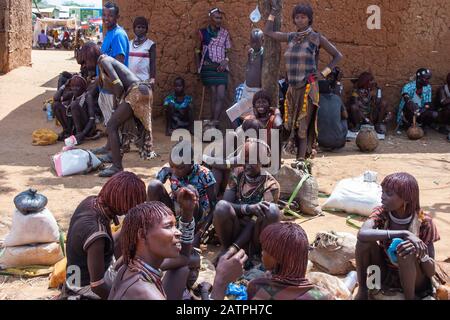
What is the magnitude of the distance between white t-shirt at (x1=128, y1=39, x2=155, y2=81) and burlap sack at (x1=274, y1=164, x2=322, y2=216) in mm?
2605

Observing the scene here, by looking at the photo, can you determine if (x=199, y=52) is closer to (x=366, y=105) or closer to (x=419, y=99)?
(x=366, y=105)

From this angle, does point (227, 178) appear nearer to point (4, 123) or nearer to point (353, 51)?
point (353, 51)

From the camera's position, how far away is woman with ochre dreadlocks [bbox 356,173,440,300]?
3.10 m

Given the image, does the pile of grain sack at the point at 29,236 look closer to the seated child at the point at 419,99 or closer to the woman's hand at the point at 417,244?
the woman's hand at the point at 417,244

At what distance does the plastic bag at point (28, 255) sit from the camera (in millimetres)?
3812

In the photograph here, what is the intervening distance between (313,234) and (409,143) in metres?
4.10

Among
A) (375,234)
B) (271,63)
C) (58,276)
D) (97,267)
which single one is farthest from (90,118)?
(375,234)

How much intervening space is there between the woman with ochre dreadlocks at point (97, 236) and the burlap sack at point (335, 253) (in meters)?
1.53

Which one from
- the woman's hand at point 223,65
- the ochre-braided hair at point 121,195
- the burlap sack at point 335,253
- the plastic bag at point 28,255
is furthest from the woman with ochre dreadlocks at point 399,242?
the woman's hand at point 223,65

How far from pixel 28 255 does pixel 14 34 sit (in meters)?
9.71

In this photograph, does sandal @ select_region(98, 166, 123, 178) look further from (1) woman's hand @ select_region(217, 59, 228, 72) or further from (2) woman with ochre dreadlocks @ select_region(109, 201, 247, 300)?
(2) woman with ochre dreadlocks @ select_region(109, 201, 247, 300)

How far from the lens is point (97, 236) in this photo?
2.81 metres

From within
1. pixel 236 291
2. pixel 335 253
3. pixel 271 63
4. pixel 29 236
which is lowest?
pixel 236 291

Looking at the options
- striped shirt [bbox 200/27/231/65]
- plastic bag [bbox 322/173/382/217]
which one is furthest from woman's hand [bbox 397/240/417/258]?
striped shirt [bbox 200/27/231/65]
